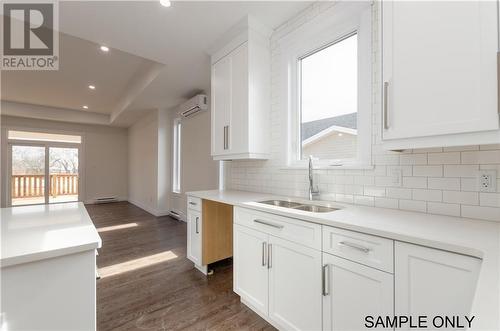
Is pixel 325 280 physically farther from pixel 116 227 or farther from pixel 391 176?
pixel 116 227

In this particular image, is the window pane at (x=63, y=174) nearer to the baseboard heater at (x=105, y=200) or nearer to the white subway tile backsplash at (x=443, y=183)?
the baseboard heater at (x=105, y=200)

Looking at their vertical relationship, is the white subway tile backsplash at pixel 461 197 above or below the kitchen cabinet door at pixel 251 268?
above

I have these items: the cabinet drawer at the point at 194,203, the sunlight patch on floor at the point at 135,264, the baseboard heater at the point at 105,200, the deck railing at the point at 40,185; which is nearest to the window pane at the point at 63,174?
the deck railing at the point at 40,185

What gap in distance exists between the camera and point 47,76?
13.4 feet

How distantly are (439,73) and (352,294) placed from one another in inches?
47.3

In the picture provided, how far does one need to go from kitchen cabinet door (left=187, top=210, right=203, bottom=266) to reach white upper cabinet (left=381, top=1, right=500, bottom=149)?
6.48 feet

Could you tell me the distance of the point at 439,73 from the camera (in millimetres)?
1071

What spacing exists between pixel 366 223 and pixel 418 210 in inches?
22.2

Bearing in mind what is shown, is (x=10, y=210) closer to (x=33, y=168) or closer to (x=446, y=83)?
(x=446, y=83)

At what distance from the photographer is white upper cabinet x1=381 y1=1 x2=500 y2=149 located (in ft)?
3.11

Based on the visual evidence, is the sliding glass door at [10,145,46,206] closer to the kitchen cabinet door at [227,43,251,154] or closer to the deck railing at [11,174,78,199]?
the deck railing at [11,174,78,199]

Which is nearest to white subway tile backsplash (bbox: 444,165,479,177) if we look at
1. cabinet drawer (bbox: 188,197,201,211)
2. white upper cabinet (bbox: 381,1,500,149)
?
white upper cabinet (bbox: 381,1,500,149)

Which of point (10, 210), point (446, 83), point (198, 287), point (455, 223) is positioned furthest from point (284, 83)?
point (10, 210)

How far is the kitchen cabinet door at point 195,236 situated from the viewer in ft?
8.06
